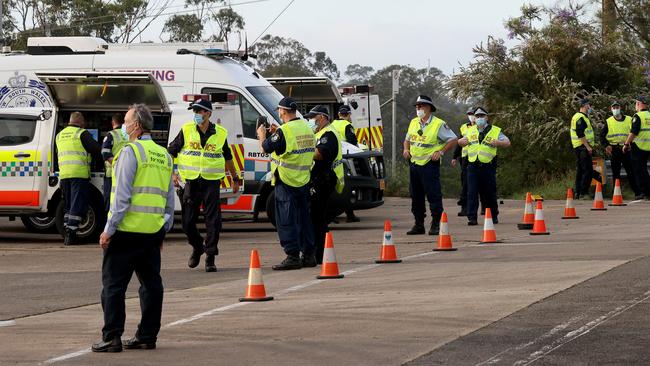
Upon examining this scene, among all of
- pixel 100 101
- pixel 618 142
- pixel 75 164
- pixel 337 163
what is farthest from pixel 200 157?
pixel 618 142

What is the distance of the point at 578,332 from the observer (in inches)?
377

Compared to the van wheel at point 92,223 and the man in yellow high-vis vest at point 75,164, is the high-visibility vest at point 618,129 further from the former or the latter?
the man in yellow high-vis vest at point 75,164

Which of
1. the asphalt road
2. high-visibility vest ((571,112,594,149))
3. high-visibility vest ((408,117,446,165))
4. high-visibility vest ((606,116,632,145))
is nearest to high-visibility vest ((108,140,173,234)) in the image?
the asphalt road

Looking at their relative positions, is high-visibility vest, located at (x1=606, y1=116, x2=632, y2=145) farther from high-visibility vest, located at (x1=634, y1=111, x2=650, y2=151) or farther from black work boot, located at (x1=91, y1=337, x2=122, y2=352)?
black work boot, located at (x1=91, y1=337, x2=122, y2=352)

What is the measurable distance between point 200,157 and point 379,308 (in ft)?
15.0

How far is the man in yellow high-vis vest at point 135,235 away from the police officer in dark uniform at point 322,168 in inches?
210

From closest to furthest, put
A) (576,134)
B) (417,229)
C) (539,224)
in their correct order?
(539,224) → (417,229) → (576,134)

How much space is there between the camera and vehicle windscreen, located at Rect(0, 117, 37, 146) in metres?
20.0

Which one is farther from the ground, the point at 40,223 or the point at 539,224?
the point at 539,224

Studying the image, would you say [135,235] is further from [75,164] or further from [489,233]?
[75,164]

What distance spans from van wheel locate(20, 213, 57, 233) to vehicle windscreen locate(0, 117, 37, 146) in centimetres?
193

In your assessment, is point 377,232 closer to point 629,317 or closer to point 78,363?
point 629,317

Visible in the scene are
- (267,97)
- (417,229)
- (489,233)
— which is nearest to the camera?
(489,233)

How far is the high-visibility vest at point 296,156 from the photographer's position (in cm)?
1450
